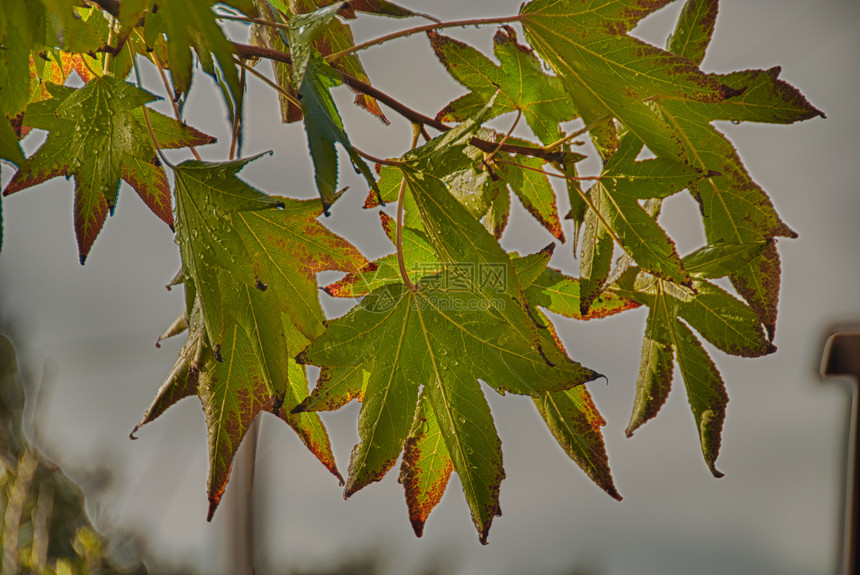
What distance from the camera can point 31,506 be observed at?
5.11ft

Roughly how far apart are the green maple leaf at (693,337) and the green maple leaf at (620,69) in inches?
2.8

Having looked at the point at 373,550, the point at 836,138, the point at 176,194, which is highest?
the point at 836,138

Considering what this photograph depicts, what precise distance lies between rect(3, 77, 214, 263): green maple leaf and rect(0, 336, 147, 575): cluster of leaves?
1.35 metres

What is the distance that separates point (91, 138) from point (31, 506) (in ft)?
Answer: 5.62

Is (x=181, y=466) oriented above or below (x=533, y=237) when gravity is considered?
below

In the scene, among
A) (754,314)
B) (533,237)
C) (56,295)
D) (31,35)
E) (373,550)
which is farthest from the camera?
(56,295)

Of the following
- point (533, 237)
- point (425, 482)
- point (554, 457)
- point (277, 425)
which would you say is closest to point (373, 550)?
point (277, 425)

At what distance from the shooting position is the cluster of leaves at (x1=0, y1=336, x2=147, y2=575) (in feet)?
4.50

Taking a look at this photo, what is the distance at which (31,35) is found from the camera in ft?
0.58

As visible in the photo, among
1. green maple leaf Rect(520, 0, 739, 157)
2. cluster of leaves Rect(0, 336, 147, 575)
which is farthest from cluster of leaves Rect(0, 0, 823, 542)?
cluster of leaves Rect(0, 336, 147, 575)

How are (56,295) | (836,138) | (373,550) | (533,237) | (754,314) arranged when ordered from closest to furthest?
1. (754,314)
2. (533,237)
3. (836,138)
4. (373,550)
5. (56,295)

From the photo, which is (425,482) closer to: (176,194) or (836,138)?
(176,194)

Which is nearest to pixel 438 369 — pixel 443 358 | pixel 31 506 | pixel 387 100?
pixel 443 358

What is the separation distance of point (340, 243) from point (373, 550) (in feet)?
5.03
